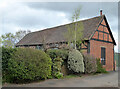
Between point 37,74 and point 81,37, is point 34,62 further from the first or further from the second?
point 81,37

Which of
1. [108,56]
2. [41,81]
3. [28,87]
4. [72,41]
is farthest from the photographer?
[108,56]

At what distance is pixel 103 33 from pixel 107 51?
215 centimetres

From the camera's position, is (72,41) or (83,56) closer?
(83,56)

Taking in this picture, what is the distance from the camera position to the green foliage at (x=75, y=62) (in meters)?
9.62

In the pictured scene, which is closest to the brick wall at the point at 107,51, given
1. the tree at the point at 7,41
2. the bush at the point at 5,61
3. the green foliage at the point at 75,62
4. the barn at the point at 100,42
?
the barn at the point at 100,42

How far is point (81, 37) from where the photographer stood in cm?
1332

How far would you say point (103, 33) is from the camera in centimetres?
1512

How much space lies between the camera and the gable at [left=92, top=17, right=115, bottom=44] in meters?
14.3

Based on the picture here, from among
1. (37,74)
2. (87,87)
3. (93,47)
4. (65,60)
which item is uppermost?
(93,47)

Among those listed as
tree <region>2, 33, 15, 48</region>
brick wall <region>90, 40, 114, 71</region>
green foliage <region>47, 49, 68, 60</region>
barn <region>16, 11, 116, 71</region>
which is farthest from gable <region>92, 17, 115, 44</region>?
tree <region>2, 33, 15, 48</region>

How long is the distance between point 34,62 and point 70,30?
7.29 m

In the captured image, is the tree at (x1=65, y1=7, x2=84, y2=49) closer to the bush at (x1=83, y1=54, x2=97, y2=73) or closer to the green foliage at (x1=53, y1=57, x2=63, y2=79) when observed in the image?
the bush at (x1=83, y1=54, x2=97, y2=73)

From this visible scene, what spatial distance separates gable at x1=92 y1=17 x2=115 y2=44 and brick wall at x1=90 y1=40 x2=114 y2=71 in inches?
19.0

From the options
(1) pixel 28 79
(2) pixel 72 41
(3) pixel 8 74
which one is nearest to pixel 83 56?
(2) pixel 72 41
